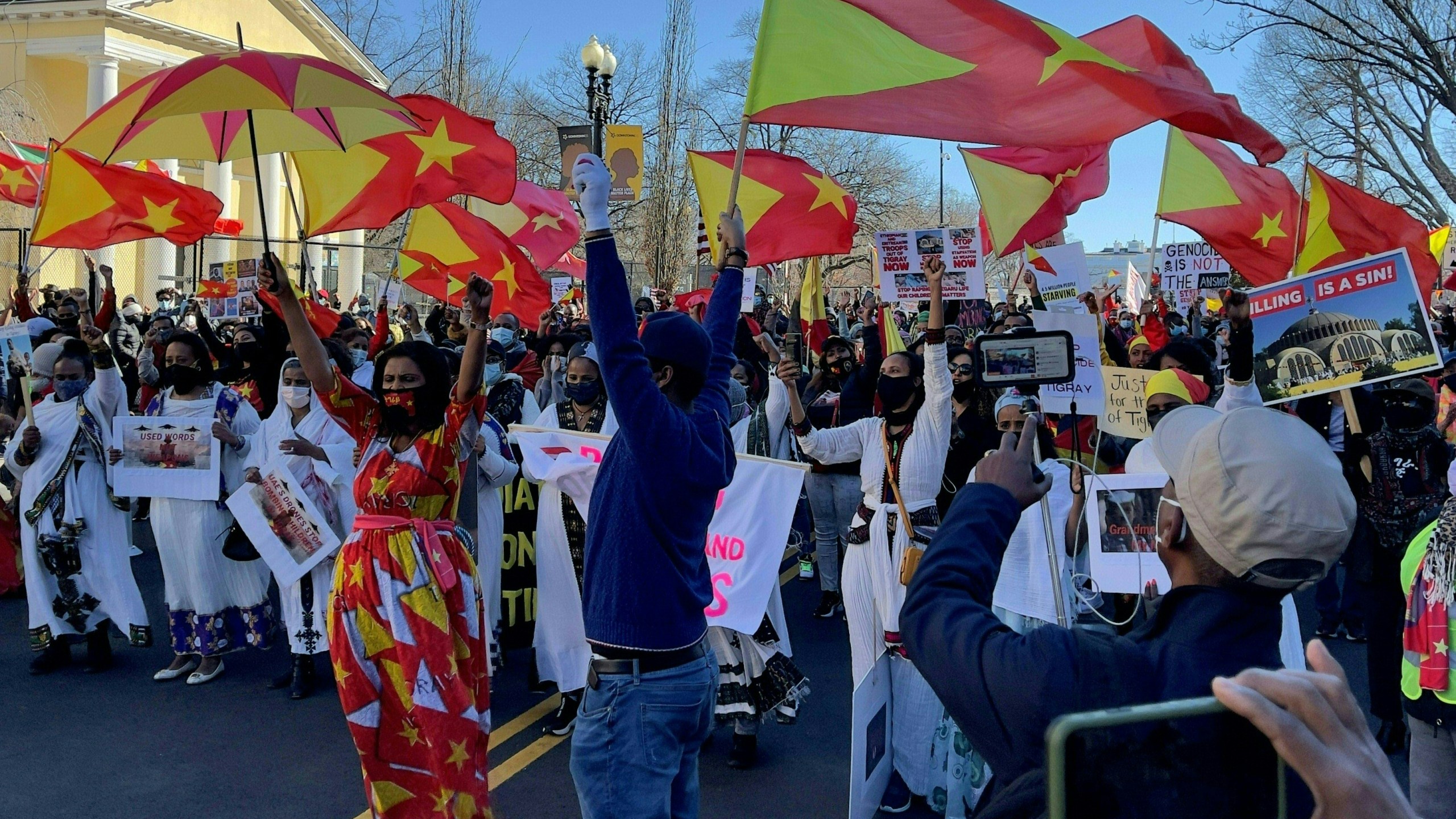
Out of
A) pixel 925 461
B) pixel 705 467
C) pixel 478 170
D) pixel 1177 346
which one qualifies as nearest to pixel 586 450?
pixel 925 461

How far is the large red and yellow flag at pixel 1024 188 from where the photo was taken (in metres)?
8.30

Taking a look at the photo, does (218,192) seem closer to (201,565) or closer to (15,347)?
(15,347)

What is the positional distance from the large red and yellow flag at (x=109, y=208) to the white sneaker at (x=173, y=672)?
3.61 metres

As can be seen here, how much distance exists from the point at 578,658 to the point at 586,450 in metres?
1.09

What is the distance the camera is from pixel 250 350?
8.08 meters

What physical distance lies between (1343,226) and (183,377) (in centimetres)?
801

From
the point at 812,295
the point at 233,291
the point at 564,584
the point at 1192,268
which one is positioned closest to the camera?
the point at 564,584

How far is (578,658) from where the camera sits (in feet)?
19.5

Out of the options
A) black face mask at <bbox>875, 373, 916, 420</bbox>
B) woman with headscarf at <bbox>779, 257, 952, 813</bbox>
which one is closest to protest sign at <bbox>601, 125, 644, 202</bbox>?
black face mask at <bbox>875, 373, 916, 420</bbox>

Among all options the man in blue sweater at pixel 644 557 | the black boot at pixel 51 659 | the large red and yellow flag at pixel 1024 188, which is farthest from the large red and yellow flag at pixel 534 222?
the man in blue sweater at pixel 644 557

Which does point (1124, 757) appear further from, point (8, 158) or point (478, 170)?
point (8, 158)

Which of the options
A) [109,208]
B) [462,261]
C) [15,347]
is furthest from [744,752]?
[109,208]

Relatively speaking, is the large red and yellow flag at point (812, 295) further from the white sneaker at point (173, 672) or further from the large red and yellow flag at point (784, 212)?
the white sneaker at point (173, 672)

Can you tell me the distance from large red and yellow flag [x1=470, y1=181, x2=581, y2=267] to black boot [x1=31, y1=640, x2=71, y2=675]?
6076mm
